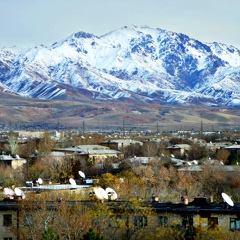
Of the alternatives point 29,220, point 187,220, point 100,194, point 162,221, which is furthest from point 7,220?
point 187,220

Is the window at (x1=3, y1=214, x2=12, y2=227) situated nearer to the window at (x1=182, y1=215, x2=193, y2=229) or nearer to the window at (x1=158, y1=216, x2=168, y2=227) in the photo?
the window at (x1=158, y1=216, x2=168, y2=227)

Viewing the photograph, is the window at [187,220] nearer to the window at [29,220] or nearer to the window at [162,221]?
the window at [162,221]

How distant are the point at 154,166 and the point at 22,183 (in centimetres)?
1469

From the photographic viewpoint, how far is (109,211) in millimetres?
26250

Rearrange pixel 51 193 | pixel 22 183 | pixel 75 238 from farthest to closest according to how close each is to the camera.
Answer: pixel 22 183 < pixel 51 193 < pixel 75 238

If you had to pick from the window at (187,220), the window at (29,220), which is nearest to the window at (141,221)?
the window at (187,220)

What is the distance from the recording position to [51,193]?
1331 inches

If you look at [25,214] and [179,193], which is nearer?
[25,214]


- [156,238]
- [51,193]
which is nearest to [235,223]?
[156,238]

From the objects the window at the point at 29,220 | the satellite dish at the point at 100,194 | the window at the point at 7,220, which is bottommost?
the window at the point at 7,220

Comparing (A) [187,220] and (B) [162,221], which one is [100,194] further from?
(A) [187,220]

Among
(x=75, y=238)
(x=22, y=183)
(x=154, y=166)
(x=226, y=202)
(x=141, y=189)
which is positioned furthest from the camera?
(x=154, y=166)

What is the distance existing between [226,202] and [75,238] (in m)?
4.99

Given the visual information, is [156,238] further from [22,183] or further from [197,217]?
[22,183]
